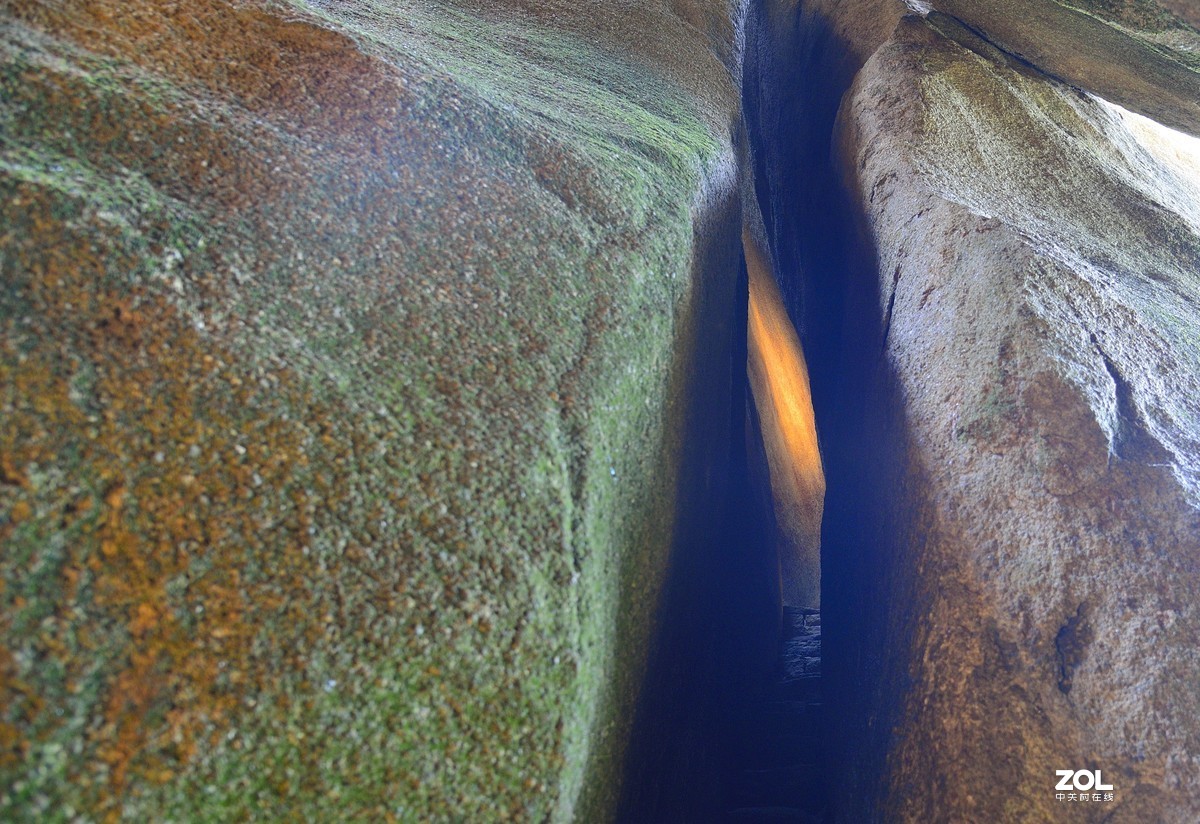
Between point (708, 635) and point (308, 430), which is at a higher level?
point (308, 430)

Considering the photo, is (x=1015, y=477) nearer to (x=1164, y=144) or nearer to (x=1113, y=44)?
(x=1113, y=44)

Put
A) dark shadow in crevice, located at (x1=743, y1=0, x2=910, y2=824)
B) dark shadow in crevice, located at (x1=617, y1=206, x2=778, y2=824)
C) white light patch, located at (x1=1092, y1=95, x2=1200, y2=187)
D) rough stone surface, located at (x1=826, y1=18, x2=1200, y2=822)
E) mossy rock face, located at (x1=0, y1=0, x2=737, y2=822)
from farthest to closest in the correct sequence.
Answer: white light patch, located at (x1=1092, y1=95, x2=1200, y2=187) → dark shadow in crevice, located at (x1=743, y1=0, x2=910, y2=824) → dark shadow in crevice, located at (x1=617, y1=206, x2=778, y2=824) → rough stone surface, located at (x1=826, y1=18, x2=1200, y2=822) → mossy rock face, located at (x1=0, y1=0, x2=737, y2=822)

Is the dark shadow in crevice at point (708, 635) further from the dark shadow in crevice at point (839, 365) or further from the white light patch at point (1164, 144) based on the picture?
the white light patch at point (1164, 144)

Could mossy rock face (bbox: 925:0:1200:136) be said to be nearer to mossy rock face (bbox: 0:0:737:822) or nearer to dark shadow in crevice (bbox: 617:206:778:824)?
dark shadow in crevice (bbox: 617:206:778:824)

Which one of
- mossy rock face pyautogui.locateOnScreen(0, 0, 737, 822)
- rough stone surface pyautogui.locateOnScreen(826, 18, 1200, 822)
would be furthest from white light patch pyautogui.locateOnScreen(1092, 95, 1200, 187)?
mossy rock face pyautogui.locateOnScreen(0, 0, 737, 822)

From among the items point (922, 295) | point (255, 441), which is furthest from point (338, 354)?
point (922, 295)

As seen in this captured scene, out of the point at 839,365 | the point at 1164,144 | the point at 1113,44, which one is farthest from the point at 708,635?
the point at 1164,144
